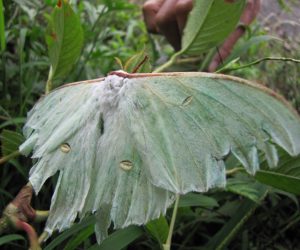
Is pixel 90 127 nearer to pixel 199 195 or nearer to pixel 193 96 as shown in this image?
pixel 193 96

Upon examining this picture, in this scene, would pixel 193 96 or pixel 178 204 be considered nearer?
pixel 193 96

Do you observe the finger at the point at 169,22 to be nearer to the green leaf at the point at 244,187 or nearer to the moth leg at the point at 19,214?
the green leaf at the point at 244,187

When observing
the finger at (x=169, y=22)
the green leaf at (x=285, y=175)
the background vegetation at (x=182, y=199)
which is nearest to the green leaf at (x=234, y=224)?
the background vegetation at (x=182, y=199)

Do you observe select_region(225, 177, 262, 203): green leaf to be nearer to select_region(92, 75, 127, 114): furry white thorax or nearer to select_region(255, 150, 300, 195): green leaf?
select_region(255, 150, 300, 195): green leaf

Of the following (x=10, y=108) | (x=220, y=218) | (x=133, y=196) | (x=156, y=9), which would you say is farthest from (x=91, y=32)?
(x=133, y=196)

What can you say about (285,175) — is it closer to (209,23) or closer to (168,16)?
(209,23)
